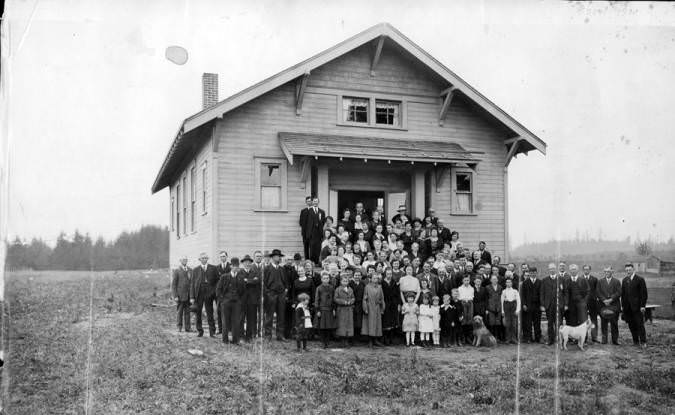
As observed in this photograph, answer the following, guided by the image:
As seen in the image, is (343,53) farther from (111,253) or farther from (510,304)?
(111,253)

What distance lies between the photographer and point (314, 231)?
48.8ft

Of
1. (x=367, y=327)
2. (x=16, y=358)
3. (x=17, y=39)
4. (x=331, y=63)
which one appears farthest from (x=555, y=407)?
(x=331, y=63)

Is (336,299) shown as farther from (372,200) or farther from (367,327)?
(372,200)

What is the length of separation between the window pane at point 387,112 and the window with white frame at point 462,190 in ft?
7.96

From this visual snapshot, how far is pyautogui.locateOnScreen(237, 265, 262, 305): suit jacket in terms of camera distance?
492 inches

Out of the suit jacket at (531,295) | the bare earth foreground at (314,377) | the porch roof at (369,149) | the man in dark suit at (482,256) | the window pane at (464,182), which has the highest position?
the porch roof at (369,149)

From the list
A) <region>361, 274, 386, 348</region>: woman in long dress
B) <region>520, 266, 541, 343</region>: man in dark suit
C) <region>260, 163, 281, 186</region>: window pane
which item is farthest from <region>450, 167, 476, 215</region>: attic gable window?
<region>361, 274, 386, 348</region>: woman in long dress

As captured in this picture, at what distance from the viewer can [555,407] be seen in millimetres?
8586

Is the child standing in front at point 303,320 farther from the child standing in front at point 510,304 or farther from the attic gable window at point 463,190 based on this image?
the attic gable window at point 463,190

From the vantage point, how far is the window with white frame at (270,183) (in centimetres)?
1546

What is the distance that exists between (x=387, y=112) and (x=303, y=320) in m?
7.76

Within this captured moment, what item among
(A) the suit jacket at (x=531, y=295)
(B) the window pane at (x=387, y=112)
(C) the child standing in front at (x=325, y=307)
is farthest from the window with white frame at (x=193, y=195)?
(A) the suit jacket at (x=531, y=295)

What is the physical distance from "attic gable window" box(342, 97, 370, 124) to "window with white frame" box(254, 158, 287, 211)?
2.50 meters

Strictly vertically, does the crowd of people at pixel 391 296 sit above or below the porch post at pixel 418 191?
below
